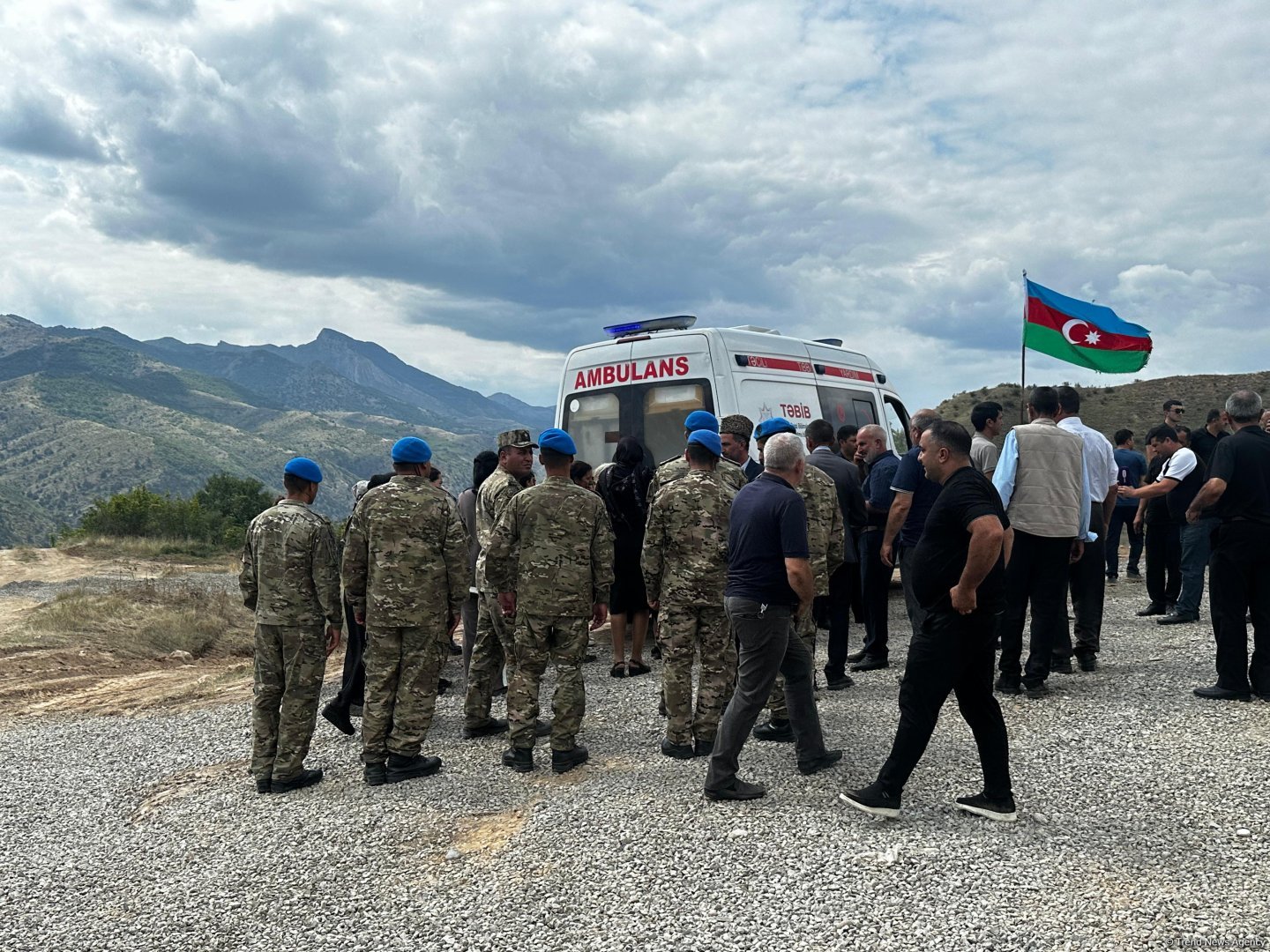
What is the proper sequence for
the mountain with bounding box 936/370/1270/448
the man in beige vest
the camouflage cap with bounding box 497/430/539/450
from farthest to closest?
the mountain with bounding box 936/370/1270/448, the camouflage cap with bounding box 497/430/539/450, the man in beige vest

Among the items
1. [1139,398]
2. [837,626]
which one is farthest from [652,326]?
[1139,398]

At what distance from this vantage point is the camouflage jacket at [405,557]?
525 centimetres

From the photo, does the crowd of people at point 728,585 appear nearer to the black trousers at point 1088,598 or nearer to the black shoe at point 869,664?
the black trousers at point 1088,598

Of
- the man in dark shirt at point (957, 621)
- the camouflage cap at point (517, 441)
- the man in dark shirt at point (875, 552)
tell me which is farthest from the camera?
the man in dark shirt at point (875, 552)

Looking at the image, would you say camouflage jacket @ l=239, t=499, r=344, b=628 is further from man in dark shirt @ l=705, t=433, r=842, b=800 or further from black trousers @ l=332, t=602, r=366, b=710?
man in dark shirt @ l=705, t=433, r=842, b=800

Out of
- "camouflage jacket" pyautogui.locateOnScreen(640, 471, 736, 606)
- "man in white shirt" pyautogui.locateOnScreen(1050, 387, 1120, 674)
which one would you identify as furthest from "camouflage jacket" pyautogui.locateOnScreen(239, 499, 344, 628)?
"man in white shirt" pyautogui.locateOnScreen(1050, 387, 1120, 674)

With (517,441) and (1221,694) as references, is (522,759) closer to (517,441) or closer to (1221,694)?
(517,441)

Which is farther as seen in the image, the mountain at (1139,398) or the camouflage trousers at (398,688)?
the mountain at (1139,398)

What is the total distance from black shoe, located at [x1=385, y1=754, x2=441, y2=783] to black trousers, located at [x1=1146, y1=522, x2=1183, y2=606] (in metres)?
7.66

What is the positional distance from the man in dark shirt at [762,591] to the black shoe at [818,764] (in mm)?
338

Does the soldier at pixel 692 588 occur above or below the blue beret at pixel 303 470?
below

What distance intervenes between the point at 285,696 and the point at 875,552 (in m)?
4.63

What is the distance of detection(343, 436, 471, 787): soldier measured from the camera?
525 cm

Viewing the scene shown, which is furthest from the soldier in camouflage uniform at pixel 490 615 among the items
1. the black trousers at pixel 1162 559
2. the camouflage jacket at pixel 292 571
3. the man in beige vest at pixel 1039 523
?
the black trousers at pixel 1162 559
